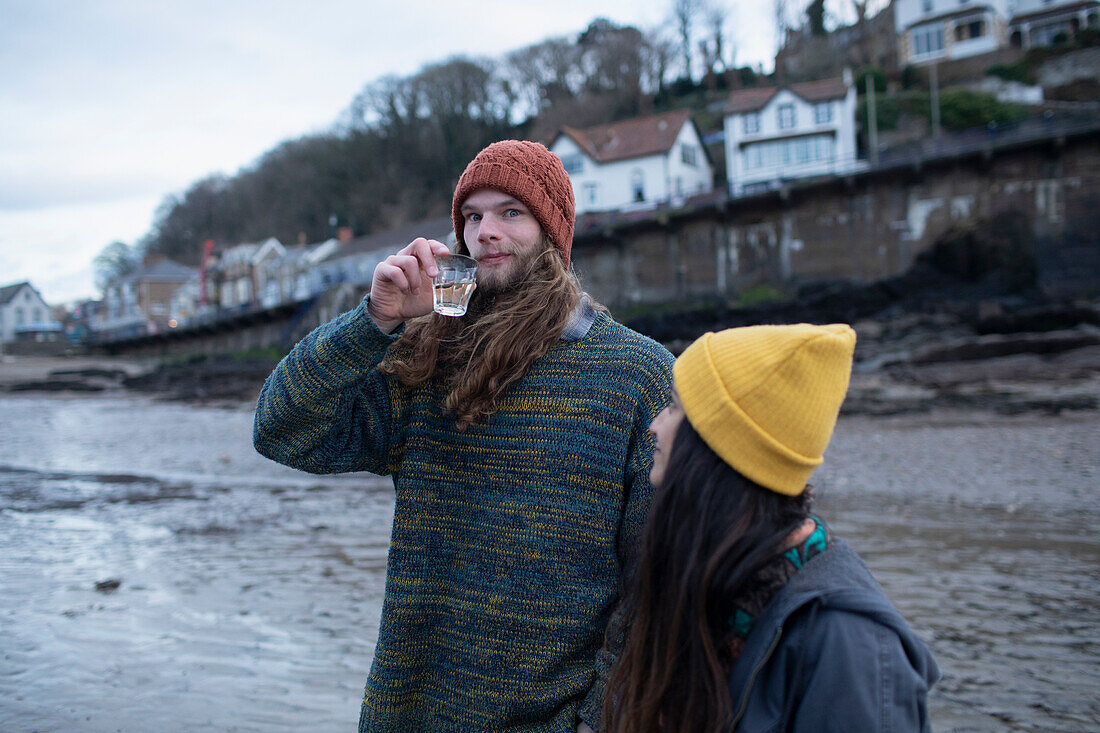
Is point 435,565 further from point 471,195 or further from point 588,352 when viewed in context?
point 471,195

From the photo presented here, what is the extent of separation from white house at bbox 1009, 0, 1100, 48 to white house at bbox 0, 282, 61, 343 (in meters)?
73.8

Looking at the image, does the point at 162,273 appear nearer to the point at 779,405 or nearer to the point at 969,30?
the point at 969,30

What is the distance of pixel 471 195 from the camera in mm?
2178

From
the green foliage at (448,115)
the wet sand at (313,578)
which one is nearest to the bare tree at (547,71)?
the green foliage at (448,115)

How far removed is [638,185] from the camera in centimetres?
4603

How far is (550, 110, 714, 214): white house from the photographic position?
45562 millimetres

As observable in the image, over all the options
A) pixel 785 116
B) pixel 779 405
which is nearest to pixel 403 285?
pixel 779 405

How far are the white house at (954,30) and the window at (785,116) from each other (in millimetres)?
13597

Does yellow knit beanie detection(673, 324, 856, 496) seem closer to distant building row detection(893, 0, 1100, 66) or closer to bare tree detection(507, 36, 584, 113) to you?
distant building row detection(893, 0, 1100, 66)

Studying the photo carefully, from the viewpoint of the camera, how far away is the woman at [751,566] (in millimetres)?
1344

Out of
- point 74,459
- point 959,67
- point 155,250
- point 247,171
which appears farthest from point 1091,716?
point 155,250

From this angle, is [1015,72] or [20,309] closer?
[1015,72]

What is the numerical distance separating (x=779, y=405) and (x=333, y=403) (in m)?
1.04

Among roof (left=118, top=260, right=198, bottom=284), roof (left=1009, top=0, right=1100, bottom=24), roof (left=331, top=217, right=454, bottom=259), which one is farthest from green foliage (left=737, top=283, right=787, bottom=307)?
roof (left=118, top=260, right=198, bottom=284)
